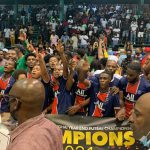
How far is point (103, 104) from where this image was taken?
593 cm

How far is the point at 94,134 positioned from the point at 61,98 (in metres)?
0.81

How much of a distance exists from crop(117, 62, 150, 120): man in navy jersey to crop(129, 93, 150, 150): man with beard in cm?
317

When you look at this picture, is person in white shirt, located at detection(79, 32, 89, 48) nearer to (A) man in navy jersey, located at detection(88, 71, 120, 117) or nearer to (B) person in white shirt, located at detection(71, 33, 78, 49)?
(B) person in white shirt, located at detection(71, 33, 78, 49)

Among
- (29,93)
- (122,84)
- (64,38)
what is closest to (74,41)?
(64,38)

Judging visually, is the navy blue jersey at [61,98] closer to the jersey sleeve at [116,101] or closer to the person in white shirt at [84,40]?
the jersey sleeve at [116,101]

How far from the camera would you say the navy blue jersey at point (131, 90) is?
19.1ft

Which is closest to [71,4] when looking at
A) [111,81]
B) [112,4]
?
[112,4]

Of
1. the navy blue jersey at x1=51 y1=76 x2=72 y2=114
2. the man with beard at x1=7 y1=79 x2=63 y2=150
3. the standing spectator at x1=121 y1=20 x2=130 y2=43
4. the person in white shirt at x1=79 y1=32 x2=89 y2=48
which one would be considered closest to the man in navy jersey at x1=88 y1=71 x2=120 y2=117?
the navy blue jersey at x1=51 y1=76 x2=72 y2=114

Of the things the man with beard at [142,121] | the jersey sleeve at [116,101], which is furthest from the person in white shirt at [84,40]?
the man with beard at [142,121]

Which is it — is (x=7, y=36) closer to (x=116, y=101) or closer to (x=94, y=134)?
(x=94, y=134)

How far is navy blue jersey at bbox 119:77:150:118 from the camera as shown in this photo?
229 inches

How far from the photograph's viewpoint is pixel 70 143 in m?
5.93

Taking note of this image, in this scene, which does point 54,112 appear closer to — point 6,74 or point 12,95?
point 6,74

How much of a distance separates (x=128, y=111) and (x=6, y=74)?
6.88 ft
